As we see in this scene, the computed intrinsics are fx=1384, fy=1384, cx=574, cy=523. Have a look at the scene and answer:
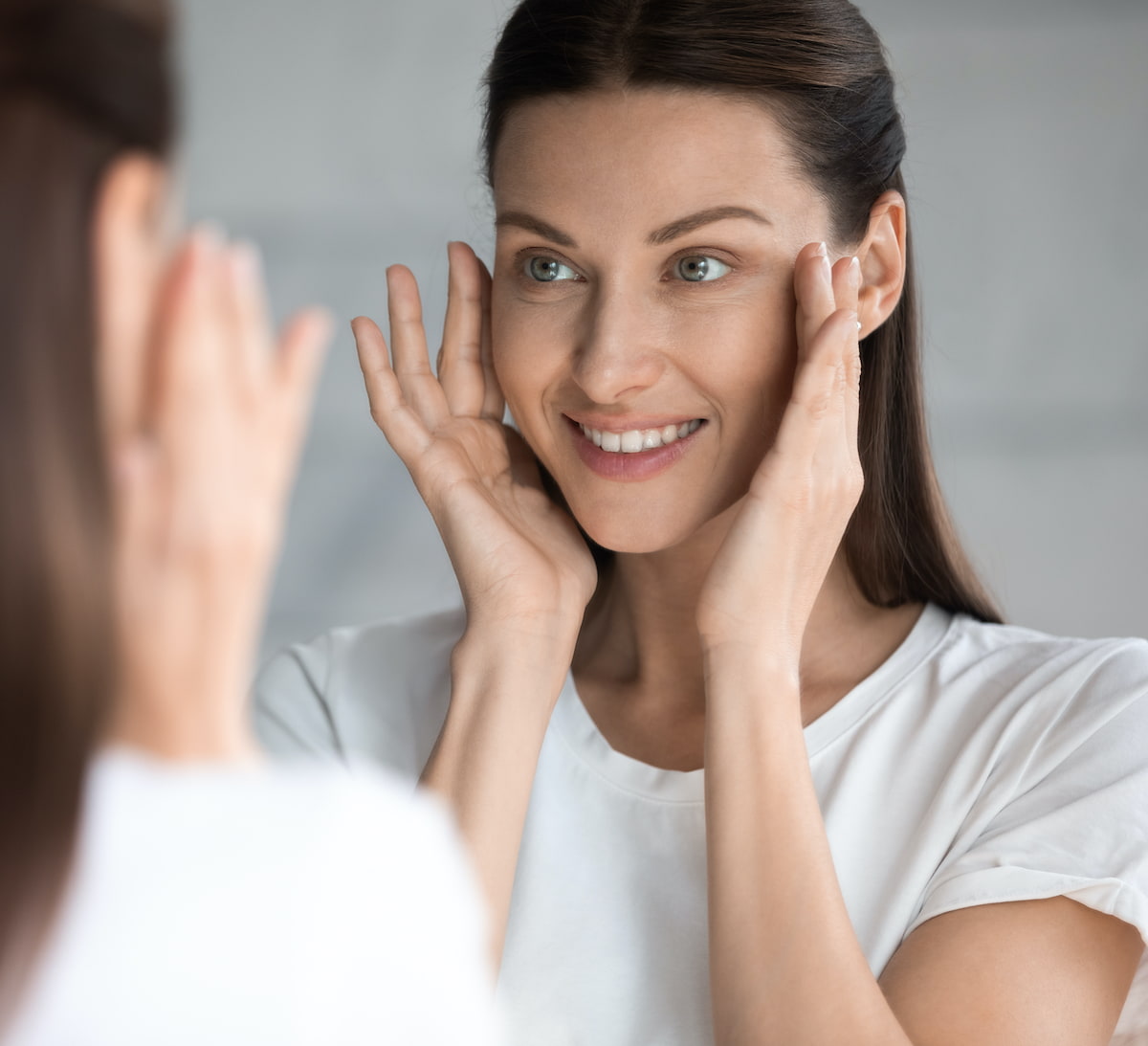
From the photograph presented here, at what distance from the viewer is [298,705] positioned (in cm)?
150

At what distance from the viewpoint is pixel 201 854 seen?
0.52 m

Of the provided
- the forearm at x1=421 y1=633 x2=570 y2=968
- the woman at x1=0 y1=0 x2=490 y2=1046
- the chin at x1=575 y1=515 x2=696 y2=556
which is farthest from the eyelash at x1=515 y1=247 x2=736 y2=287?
the woman at x1=0 y1=0 x2=490 y2=1046

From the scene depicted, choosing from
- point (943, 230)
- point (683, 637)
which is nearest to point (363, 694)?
point (683, 637)

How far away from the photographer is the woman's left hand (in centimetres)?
118

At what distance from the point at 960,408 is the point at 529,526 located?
1733mm

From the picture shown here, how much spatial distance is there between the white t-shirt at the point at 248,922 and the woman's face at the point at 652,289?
75cm

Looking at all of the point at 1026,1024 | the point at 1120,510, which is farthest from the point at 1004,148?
the point at 1026,1024

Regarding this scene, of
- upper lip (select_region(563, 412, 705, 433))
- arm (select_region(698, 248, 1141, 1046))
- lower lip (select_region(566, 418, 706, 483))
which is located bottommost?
arm (select_region(698, 248, 1141, 1046))

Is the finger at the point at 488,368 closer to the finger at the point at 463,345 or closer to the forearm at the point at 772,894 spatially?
the finger at the point at 463,345

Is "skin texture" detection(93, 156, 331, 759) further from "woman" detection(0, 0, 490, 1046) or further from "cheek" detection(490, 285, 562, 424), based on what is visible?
"cheek" detection(490, 285, 562, 424)

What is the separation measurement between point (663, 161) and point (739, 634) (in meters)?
0.42

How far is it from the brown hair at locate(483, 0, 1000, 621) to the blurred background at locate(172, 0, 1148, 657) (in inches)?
55.7

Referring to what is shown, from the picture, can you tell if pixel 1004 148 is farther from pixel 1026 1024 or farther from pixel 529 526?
pixel 1026 1024

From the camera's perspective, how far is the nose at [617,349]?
4.06 ft
